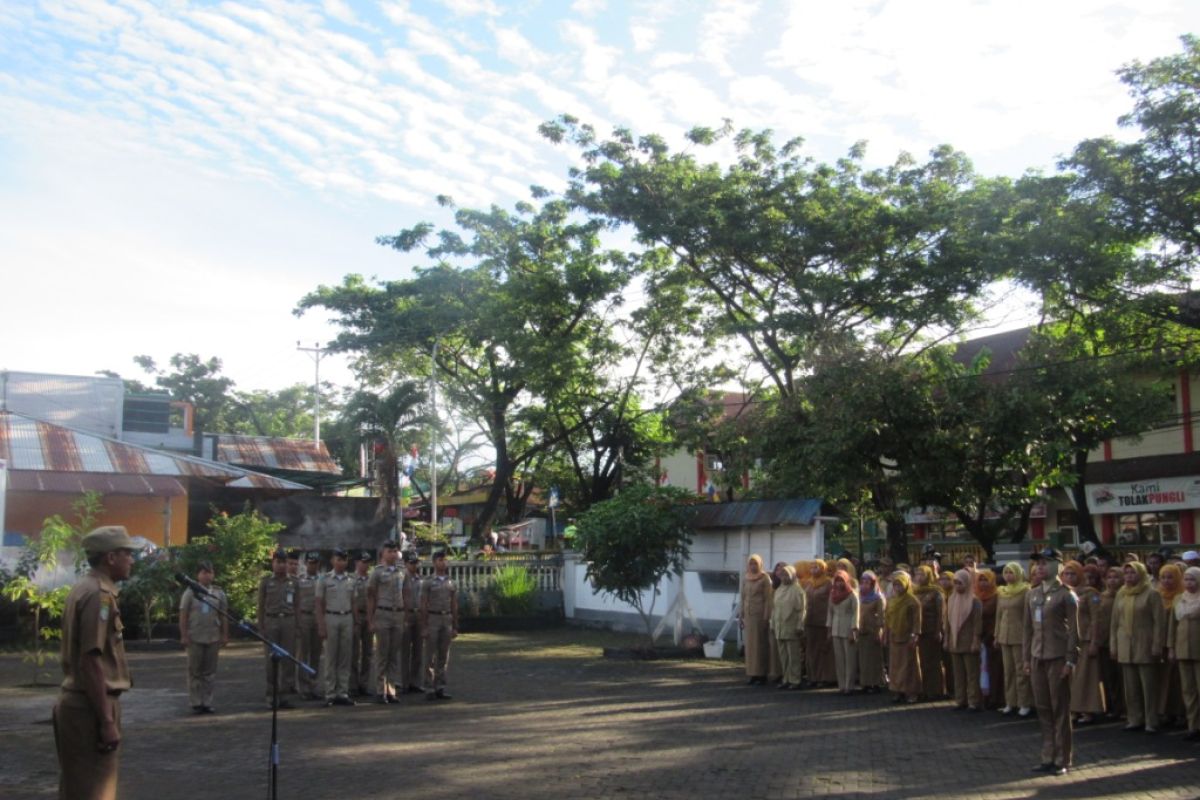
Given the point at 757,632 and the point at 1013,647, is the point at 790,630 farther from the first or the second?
the point at 1013,647

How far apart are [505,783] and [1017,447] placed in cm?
1268

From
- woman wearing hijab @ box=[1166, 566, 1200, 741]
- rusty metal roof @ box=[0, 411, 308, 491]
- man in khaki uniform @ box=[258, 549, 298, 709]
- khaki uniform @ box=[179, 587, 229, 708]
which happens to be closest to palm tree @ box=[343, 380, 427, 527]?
rusty metal roof @ box=[0, 411, 308, 491]

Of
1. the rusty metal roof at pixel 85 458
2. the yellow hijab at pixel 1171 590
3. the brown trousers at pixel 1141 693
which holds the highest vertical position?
the rusty metal roof at pixel 85 458

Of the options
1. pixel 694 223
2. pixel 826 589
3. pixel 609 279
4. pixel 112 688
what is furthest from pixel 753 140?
pixel 112 688

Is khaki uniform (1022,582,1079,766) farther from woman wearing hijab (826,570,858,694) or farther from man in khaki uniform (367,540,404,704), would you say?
man in khaki uniform (367,540,404,704)

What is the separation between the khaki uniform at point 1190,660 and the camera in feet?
34.5

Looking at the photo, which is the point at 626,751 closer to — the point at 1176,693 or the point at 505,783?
the point at 505,783

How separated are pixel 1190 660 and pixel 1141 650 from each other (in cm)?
56

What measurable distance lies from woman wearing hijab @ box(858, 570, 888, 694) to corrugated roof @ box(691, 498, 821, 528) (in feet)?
11.1

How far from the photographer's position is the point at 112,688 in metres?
5.54

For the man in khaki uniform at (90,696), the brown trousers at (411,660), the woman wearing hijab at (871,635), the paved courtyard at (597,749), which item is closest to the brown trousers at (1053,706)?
the paved courtyard at (597,749)

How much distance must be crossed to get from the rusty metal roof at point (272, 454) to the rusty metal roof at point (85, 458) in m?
12.8

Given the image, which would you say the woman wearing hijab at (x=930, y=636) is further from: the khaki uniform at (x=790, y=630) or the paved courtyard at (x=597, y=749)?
the khaki uniform at (x=790, y=630)

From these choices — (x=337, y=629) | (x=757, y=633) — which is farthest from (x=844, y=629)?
(x=337, y=629)
